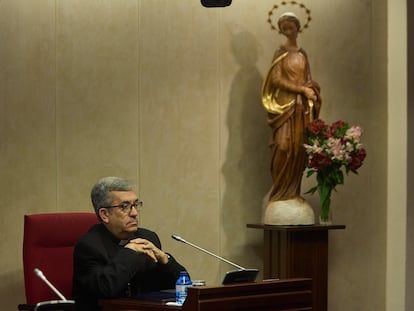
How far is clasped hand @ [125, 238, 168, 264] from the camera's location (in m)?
4.36

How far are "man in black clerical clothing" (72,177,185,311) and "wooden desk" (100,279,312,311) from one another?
5.5 inches

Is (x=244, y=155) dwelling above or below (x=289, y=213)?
above

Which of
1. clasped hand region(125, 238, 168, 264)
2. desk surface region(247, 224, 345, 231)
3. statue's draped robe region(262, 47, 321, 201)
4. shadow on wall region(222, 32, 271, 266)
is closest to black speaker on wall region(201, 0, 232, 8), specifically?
statue's draped robe region(262, 47, 321, 201)

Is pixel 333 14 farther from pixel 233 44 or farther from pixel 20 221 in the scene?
pixel 20 221

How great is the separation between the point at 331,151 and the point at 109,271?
1963mm

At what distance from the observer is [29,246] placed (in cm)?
484

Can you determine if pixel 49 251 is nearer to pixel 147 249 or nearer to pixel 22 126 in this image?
pixel 147 249

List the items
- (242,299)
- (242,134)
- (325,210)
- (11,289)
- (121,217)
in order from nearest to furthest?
(242,299) < (121,217) < (11,289) < (325,210) < (242,134)

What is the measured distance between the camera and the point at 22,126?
5621 mm

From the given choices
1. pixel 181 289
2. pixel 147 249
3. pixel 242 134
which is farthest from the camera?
pixel 242 134

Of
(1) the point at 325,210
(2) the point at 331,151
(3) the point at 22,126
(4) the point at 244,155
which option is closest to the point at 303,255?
(1) the point at 325,210

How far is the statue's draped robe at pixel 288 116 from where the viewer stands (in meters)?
5.77

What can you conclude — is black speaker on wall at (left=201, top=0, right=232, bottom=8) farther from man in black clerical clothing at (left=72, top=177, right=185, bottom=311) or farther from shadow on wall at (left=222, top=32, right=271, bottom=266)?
man in black clerical clothing at (left=72, top=177, right=185, bottom=311)

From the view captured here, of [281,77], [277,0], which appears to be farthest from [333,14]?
[281,77]
